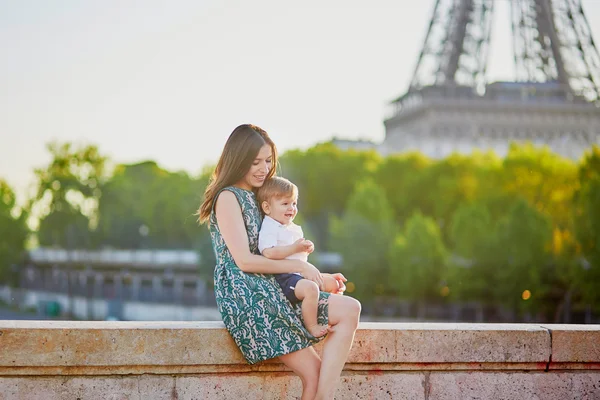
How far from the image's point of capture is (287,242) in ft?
20.0

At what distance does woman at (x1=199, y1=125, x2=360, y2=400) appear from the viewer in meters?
5.90

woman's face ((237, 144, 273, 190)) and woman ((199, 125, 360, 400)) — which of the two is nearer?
woman ((199, 125, 360, 400))

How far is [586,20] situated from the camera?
79.2 m

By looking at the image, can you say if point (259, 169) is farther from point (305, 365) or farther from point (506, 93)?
point (506, 93)

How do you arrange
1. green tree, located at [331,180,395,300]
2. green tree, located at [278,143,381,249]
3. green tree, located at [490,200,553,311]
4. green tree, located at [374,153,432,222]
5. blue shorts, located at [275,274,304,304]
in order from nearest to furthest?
blue shorts, located at [275,274,304,304], green tree, located at [490,200,553,311], green tree, located at [331,180,395,300], green tree, located at [374,153,432,222], green tree, located at [278,143,381,249]

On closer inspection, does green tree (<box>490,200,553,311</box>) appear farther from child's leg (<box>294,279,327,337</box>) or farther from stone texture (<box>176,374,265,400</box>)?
child's leg (<box>294,279,327,337</box>)

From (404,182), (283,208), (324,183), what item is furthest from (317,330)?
(324,183)

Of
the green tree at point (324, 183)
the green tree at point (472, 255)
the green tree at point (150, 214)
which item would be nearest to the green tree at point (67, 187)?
the green tree at point (150, 214)

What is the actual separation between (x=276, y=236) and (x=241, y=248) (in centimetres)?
25

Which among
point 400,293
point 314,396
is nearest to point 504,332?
point 314,396

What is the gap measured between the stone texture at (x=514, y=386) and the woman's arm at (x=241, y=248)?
4.41 feet

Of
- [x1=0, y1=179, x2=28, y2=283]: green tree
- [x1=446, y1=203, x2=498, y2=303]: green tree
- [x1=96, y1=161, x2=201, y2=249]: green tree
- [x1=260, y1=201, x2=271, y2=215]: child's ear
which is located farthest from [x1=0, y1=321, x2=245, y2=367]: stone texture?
[x1=0, y1=179, x2=28, y2=283]: green tree

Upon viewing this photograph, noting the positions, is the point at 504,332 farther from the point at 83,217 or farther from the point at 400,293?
the point at 83,217

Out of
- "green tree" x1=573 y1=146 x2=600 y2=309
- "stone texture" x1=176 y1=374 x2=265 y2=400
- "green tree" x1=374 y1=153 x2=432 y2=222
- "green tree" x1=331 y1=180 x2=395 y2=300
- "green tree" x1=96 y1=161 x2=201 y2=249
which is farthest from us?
"green tree" x1=96 y1=161 x2=201 y2=249
